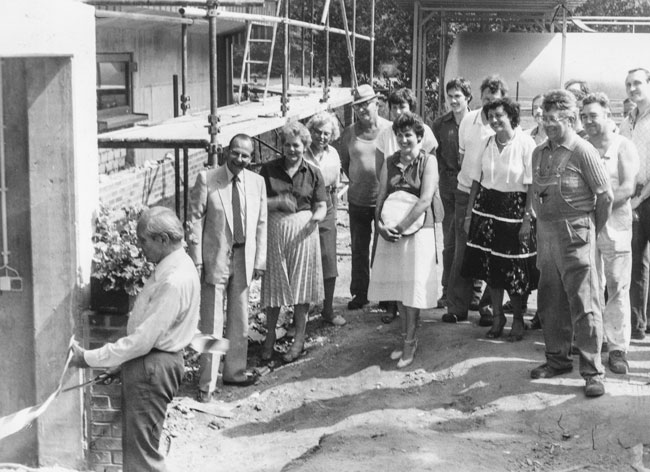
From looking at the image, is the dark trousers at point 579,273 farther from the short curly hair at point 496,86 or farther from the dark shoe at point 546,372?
the short curly hair at point 496,86

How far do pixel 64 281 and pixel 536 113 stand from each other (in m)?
4.33

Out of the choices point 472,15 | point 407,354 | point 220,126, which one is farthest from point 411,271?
point 472,15

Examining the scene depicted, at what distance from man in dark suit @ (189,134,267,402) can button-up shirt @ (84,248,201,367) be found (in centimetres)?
210

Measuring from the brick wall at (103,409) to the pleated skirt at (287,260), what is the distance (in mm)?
2425

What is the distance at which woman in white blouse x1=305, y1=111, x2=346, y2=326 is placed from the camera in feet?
28.4

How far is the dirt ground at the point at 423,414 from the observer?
6.29 meters

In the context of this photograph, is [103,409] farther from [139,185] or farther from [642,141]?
[139,185]

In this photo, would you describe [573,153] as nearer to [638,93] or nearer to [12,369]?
[638,93]

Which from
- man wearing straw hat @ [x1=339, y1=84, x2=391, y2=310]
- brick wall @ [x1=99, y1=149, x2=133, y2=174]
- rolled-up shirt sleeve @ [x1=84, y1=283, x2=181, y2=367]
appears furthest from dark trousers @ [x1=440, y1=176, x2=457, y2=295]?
rolled-up shirt sleeve @ [x1=84, y1=283, x2=181, y2=367]

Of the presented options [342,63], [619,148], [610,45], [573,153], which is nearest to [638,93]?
[619,148]

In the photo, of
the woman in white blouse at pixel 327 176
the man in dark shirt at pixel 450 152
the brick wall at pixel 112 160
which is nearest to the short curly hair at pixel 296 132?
the woman in white blouse at pixel 327 176

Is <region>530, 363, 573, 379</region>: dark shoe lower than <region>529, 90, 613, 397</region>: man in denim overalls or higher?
lower

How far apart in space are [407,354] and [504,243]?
3.62 feet

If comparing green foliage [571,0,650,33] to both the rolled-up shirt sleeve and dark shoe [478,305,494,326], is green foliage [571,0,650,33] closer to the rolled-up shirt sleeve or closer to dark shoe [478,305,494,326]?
dark shoe [478,305,494,326]
